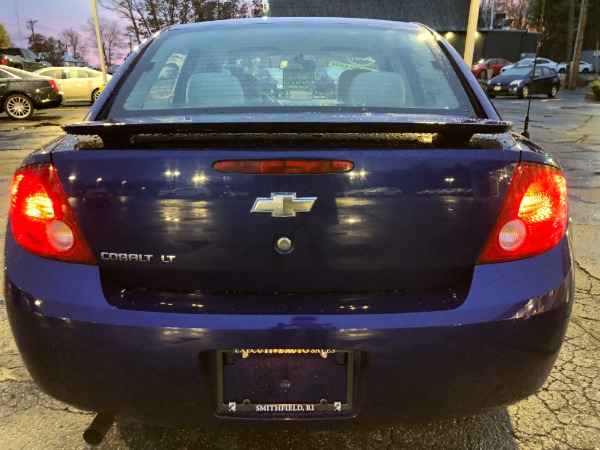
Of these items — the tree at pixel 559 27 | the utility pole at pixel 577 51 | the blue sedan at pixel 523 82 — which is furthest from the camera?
the tree at pixel 559 27

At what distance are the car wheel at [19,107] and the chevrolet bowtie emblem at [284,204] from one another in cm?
1554

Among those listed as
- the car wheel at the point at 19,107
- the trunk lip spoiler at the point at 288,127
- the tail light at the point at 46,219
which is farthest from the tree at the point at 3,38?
the trunk lip spoiler at the point at 288,127

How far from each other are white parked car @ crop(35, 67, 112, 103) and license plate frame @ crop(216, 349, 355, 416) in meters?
18.8

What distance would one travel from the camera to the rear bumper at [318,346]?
1.39 m

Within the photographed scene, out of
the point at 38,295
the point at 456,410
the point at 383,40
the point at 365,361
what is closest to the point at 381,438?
the point at 456,410

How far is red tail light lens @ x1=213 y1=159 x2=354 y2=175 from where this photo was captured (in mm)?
1398

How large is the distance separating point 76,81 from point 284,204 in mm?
19301

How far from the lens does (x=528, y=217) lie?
1.51 m

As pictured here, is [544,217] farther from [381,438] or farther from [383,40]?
[383,40]

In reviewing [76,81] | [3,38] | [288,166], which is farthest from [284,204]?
[3,38]

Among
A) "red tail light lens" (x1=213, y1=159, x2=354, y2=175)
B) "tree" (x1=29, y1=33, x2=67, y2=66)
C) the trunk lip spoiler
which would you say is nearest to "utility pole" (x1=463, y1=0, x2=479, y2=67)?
the trunk lip spoiler

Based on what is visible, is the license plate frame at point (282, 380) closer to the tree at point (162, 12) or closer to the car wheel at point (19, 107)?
the car wheel at point (19, 107)

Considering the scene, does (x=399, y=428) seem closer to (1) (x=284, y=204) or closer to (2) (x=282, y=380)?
(2) (x=282, y=380)

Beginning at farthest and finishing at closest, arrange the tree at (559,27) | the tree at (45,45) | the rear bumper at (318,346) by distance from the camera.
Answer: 1. the tree at (45,45)
2. the tree at (559,27)
3. the rear bumper at (318,346)
